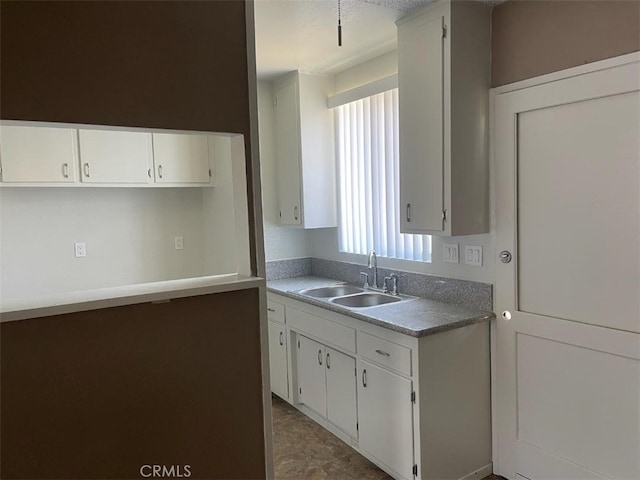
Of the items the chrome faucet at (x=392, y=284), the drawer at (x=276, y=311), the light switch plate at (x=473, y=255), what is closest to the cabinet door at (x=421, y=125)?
the light switch plate at (x=473, y=255)

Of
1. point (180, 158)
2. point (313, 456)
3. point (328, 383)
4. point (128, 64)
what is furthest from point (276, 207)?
point (128, 64)

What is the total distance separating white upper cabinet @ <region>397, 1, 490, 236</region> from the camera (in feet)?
7.91

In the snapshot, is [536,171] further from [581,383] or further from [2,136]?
[2,136]

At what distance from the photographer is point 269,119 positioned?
3.92 m

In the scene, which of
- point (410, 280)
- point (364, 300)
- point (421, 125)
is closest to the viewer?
point (421, 125)

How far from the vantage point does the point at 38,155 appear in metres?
3.04

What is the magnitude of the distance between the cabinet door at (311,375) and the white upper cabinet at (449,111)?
111 centimetres

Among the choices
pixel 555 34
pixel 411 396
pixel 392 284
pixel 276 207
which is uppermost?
pixel 555 34

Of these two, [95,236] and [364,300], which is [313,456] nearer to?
[364,300]

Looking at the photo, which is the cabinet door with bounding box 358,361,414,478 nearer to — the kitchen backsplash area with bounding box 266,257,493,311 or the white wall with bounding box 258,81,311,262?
the kitchen backsplash area with bounding box 266,257,493,311

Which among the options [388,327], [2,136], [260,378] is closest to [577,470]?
[388,327]

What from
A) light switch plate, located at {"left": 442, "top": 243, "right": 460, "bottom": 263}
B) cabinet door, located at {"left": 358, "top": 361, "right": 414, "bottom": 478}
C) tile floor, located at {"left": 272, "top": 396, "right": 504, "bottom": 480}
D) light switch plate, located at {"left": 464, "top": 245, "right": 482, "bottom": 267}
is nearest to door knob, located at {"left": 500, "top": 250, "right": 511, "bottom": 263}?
light switch plate, located at {"left": 464, "top": 245, "right": 482, "bottom": 267}

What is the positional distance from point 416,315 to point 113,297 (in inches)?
63.9

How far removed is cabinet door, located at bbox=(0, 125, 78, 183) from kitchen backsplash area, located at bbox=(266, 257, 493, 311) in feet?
5.43
